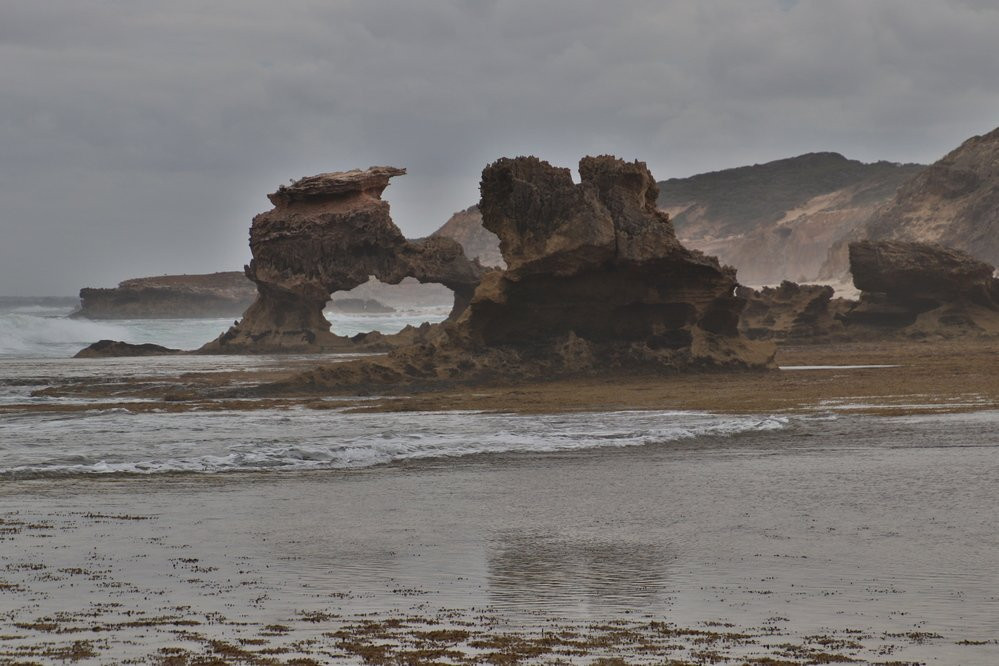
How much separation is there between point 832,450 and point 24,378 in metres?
24.6

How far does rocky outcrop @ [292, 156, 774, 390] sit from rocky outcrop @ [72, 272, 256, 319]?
8816 cm

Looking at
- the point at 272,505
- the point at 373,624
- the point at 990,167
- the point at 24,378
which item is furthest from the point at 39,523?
the point at 990,167

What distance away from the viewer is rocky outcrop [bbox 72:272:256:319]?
110688 millimetres

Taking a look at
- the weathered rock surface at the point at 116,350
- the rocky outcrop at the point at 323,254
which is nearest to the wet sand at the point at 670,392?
the rocky outcrop at the point at 323,254

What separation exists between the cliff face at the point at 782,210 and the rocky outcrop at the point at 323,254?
79988 mm

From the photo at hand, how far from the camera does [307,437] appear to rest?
16.4 metres

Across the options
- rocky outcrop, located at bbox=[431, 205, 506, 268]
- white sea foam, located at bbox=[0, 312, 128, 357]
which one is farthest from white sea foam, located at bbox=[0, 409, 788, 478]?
rocky outcrop, located at bbox=[431, 205, 506, 268]

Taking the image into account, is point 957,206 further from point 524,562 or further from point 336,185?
point 524,562

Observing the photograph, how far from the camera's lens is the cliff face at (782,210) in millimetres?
135750

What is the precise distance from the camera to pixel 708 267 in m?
26.2

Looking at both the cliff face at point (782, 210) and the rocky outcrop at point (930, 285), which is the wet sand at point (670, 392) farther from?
the cliff face at point (782, 210)

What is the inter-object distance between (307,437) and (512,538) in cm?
762

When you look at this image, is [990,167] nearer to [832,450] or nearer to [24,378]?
[24,378]

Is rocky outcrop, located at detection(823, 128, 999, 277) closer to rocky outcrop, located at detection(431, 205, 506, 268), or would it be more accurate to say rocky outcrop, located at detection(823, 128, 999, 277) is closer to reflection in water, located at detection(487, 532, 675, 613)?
rocky outcrop, located at detection(431, 205, 506, 268)
